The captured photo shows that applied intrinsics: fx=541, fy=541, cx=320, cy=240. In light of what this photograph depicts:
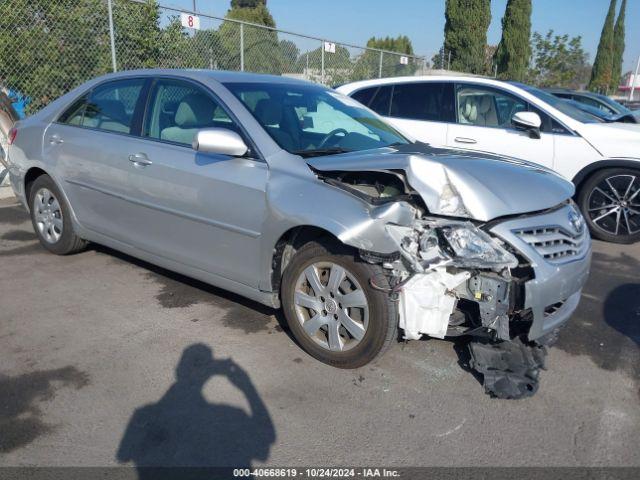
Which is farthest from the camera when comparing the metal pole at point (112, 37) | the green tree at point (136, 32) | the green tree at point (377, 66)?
the green tree at point (377, 66)

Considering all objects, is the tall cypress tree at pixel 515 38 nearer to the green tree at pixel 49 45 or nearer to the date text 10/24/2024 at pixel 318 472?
the green tree at pixel 49 45

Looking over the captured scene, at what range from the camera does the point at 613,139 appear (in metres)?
5.95

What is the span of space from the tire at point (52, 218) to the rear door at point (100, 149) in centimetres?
21

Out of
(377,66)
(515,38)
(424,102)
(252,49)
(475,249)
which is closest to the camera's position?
(475,249)

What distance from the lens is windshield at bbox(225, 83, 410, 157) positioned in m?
3.63

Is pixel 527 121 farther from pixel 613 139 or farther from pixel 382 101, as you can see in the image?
pixel 382 101

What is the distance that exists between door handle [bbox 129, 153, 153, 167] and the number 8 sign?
6818 mm

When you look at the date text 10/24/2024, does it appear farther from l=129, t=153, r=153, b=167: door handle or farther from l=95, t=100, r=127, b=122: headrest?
l=95, t=100, r=127, b=122: headrest

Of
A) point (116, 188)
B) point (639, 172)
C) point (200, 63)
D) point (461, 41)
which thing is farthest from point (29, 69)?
point (461, 41)

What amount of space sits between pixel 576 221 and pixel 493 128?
11.4 ft

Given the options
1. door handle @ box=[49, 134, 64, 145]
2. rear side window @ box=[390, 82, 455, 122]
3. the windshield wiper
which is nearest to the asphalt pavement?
the windshield wiper

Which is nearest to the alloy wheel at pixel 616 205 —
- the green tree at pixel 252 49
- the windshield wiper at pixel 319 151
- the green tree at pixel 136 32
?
the windshield wiper at pixel 319 151

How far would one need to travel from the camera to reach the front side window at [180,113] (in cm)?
378

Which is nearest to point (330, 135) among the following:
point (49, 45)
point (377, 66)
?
point (49, 45)
